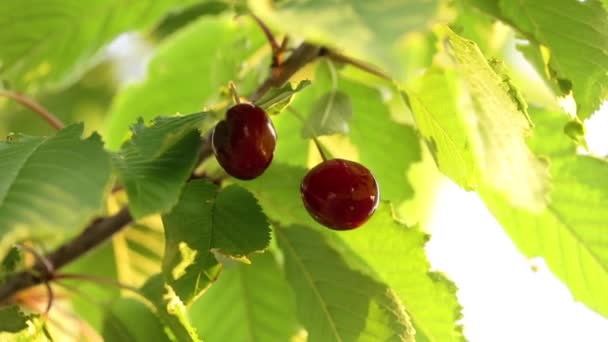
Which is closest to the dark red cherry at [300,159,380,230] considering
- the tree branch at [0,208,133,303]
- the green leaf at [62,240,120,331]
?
the tree branch at [0,208,133,303]

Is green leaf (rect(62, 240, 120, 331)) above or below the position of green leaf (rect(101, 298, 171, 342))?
below

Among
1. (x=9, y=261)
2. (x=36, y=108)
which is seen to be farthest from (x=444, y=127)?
(x=36, y=108)

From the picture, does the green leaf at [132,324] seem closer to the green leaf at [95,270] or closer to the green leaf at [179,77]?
the green leaf at [95,270]

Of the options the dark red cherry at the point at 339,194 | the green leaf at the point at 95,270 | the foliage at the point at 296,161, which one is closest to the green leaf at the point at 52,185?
the foliage at the point at 296,161

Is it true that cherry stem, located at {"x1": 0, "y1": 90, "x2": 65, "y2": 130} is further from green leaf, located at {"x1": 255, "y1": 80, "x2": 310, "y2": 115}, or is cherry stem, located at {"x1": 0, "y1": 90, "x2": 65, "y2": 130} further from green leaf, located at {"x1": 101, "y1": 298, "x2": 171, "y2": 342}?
green leaf, located at {"x1": 255, "y1": 80, "x2": 310, "y2": 115}

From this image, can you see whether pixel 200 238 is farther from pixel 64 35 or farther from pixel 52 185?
pixel 64 35

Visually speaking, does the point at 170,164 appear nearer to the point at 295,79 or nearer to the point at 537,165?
the point at 537,165

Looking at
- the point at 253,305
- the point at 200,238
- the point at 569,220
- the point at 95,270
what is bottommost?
the point at 95,270
